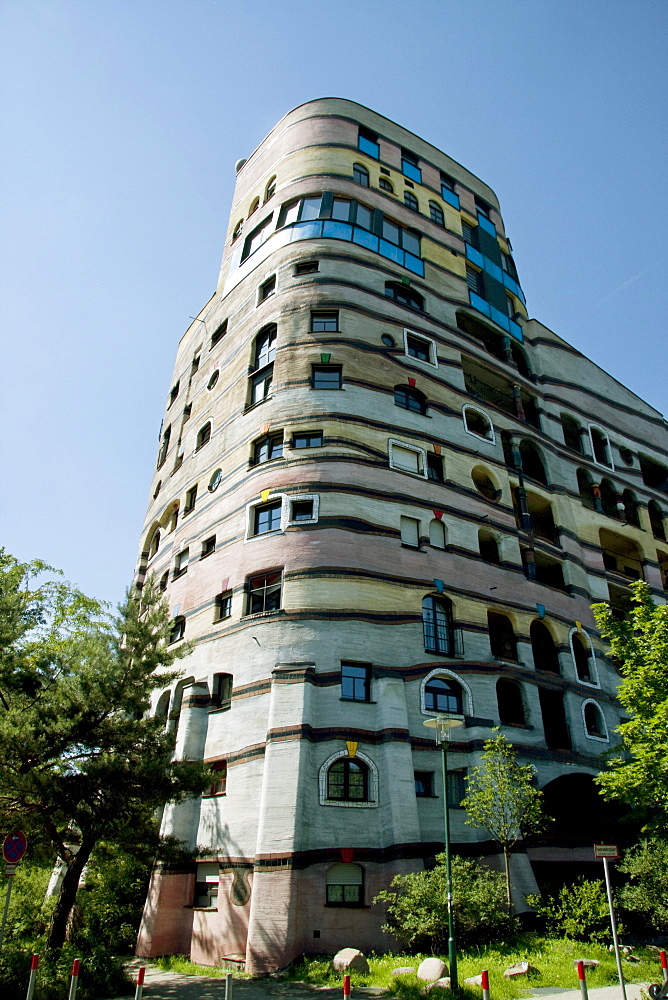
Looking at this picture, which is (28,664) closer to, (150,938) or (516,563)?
(150,938)

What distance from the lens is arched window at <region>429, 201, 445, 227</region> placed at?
3672 centimetres

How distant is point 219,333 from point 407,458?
14026 mm

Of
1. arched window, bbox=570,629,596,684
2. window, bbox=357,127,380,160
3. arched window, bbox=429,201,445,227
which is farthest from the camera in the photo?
arched window, bbox=429,201,445,227

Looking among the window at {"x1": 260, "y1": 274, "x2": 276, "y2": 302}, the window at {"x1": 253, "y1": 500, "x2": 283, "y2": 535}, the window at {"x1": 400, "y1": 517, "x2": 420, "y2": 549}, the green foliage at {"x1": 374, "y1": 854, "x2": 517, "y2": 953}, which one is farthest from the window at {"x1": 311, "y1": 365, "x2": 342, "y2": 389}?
the green foliage at {"x1": 374, "y1": 854, "x2": 517, "y2": 953}

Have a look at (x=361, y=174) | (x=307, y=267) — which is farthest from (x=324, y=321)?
(x=361, y=174)

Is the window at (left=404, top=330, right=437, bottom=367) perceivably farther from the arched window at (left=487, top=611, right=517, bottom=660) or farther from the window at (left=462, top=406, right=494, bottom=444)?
the arched window at (left=487, top=611, right=517, bottom=660)

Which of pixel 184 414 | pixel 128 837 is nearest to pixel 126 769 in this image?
pixel 128 837

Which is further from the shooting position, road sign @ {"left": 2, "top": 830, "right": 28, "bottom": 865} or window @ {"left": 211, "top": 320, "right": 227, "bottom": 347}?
window @ {"left": 211, "top": 320, "right": 227, "bottom": 347}

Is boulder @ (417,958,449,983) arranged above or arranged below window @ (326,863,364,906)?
below

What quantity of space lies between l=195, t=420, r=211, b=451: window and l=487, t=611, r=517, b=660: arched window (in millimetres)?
15149

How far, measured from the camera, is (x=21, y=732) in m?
14.7

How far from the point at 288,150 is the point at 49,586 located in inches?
962

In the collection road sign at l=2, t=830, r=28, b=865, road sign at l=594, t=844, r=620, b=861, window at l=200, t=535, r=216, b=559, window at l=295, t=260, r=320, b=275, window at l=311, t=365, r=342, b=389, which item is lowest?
road sign at l=2, t=830, r=28, b=865

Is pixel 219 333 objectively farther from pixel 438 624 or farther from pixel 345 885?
pixel 345 885
